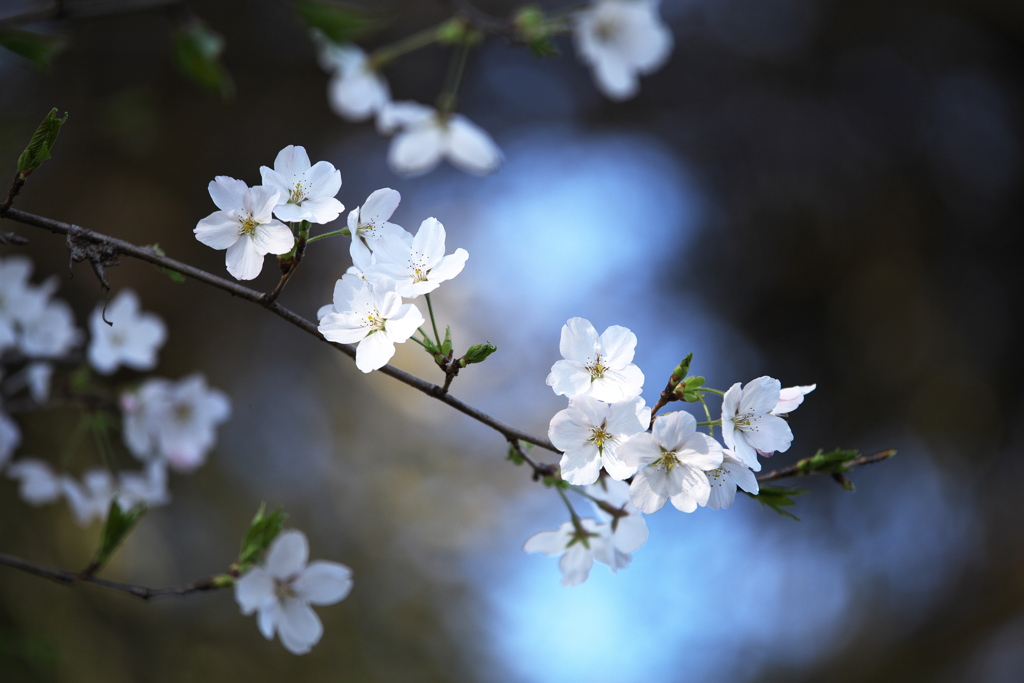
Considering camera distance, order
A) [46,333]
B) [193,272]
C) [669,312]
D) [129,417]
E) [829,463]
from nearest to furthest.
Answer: [193,272] < [829,463] < [46,333] < [129,417] < [669,312]

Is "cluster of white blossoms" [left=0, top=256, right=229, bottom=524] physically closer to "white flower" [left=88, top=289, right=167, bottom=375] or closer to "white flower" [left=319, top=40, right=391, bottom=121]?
"white flower" [left=88, top=289, right=167, bottom=375]

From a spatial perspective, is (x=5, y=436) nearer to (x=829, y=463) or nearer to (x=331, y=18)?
(x=331, y=18)

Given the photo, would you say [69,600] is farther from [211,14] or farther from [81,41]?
[211,14]

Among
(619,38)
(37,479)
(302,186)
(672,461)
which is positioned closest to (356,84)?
(619,38)

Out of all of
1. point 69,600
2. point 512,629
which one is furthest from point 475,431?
point 69,600

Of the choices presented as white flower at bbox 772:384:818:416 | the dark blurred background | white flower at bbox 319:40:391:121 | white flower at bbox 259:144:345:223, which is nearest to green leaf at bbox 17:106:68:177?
white flower at bbox 259:144:345:223

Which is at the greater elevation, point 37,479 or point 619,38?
point 619,38
